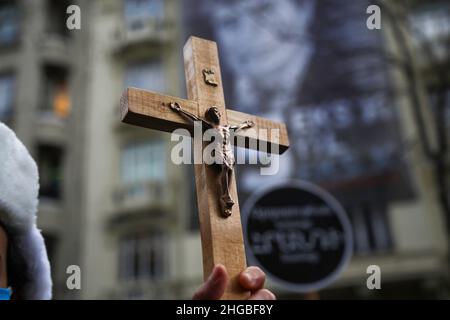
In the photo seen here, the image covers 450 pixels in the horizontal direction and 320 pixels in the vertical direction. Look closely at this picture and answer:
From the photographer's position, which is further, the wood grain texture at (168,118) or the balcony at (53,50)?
the balcony at (53,50)

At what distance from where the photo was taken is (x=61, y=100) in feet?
A: 57.7

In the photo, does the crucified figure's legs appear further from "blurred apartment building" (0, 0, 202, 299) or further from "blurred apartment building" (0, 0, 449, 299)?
"blurred apartment building" (0, 0, 202, 299)

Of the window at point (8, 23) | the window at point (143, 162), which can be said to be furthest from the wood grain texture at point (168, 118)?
the window at point (8, 23)

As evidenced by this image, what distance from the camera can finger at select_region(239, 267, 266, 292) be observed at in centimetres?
203

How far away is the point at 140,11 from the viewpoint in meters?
18.2

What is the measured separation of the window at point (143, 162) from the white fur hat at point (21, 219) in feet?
42.2

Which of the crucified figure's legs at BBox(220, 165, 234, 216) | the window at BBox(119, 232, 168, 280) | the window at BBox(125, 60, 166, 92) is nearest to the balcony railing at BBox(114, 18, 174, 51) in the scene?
the window at BBox(125, 60, 166, 92)

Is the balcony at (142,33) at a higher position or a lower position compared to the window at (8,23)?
lower

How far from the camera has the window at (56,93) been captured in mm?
17328

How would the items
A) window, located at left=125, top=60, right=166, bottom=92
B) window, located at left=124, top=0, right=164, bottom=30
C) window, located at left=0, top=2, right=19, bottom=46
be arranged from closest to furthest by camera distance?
window, located at left=125, top=60, right=166, bottom=92, window, located at left=0, top=2, right=19, bottom=46, window, located at left=124, top=0, right=164, bottom=30

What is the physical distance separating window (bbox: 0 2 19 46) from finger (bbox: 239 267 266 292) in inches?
688

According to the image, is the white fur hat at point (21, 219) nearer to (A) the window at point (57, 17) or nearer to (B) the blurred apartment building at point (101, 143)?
(B) the blurred apartment building at point (101, 143)
